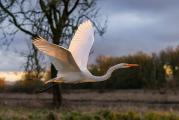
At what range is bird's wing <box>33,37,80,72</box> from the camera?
12.2 metres

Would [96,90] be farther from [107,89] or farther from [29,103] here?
[29,103]

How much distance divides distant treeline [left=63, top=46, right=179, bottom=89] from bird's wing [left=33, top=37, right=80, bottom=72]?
79.4ft

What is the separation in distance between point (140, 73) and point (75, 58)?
26.4 m

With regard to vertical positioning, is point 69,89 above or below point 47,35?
below

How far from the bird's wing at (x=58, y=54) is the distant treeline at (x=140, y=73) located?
79.4 feet

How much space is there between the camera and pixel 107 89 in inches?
1618

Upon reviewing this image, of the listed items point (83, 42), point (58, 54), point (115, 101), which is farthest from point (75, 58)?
point (115, 101)

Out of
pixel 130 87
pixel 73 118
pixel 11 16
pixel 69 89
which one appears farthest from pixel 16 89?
pixel 73 118

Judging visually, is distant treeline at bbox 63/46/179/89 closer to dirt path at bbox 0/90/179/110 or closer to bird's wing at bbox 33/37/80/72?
dirt path at bbox 0/90/179/110

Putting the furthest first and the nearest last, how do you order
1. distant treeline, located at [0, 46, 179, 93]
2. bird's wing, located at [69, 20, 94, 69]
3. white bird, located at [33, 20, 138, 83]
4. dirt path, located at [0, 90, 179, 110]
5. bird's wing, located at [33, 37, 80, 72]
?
distant treeline, located at [0, 46, 179, 93], dirt path, located at [0, 90, 179, 110], bird's wing, located at [69, 20, 94, 69], white bird, located at [33, 20, 138, 83], bird's wing, located at [33, 37, 80, 72]

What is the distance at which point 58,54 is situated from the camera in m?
13.4

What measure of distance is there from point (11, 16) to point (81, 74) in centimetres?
1741

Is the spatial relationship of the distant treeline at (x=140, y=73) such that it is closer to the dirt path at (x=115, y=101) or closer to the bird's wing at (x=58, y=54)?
the dirt path at (x=115, y=101)

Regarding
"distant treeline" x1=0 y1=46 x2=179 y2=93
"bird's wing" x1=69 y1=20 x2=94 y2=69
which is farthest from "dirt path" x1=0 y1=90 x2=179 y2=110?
"bird's wing" x1=69 y1=20 x2=94 y2=69
